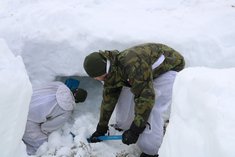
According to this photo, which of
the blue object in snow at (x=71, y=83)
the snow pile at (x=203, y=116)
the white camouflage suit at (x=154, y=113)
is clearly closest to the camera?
the snow pile at (x=203, y=116)

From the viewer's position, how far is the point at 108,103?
12.1 feet

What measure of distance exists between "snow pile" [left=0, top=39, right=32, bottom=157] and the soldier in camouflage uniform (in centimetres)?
62

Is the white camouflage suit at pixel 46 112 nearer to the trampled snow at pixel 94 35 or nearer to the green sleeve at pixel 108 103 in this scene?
the trampled snow at pixel 94 35

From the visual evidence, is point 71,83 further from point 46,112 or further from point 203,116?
point 203,116

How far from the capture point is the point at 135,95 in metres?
3.38

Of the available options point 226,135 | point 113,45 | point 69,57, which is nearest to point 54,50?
point 69,57

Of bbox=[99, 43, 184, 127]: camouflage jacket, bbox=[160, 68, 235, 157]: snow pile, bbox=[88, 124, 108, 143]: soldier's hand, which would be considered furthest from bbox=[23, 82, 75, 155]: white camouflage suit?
bbox=[160, 68, 235, 157]: snow pile

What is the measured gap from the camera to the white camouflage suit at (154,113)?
3537mm

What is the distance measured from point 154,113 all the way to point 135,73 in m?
0.50

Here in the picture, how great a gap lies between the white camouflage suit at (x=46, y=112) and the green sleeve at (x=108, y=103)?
336 mm

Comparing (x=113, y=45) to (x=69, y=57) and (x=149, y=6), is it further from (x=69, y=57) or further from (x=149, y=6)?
(x=149, y=6)

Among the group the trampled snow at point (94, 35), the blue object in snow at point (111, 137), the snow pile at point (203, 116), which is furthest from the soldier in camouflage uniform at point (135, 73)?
the snow pile at point (203, 116)

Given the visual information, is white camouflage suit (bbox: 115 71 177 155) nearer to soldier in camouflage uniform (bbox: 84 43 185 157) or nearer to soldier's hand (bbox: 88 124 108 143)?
soldier in camouflage uniform (bbox: 84 43 185 157)

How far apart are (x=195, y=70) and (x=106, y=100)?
1.37 m
